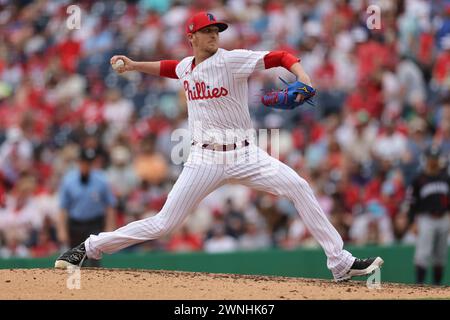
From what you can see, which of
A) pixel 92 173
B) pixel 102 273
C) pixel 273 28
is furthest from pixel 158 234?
pixel 273 28

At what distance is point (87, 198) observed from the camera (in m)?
11.2

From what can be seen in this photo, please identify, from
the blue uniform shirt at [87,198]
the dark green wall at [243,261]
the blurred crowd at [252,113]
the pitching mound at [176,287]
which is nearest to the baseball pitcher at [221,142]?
the pitching mound at [176,287]

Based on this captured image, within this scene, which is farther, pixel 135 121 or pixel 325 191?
pixel 135 121

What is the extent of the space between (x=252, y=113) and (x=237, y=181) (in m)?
6.21

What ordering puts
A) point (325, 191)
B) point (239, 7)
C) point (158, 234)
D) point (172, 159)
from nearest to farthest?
1. point (158, 234)
2. point (325, 191)
3. point (172, 159)
4. point (239, 7)

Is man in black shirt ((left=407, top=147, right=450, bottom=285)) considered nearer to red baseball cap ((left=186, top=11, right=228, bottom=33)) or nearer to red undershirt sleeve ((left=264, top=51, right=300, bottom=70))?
red undershirt sleeve ((left=264, top=51, right=300, bottom=70))

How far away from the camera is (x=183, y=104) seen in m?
14.1

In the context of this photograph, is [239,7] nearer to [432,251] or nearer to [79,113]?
[79,113]

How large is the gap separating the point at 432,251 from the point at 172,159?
3522 millimetres

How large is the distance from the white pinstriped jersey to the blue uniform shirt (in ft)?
12.8

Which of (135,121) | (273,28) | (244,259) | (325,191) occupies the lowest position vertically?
(244,259)

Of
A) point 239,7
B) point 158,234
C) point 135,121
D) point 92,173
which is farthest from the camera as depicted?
point 239,7

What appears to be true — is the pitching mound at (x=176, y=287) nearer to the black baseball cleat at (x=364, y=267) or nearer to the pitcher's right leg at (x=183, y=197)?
the black baseball cleat at (x=364, y=267)

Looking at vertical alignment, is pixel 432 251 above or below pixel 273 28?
below
